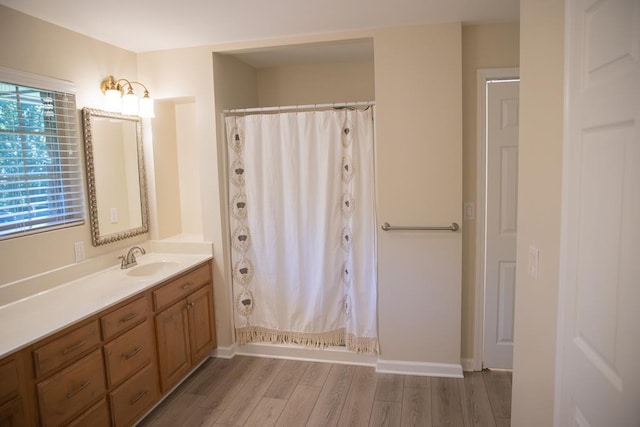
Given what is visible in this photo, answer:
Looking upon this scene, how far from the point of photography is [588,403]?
1.10 meters

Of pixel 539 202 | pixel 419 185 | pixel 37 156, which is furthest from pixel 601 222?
pixel 37 156

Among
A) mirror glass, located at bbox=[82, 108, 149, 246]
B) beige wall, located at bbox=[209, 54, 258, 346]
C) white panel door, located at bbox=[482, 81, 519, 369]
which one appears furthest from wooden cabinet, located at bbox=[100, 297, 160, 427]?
white panel door, located at bbox=[482, 81, 519, 369]

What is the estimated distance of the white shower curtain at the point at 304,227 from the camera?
2.90 meters

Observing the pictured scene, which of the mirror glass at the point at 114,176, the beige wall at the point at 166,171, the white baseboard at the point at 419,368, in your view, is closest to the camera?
the mirror glass at the point at 114,176

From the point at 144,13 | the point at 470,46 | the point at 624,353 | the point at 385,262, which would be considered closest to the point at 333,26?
the point at 470,46

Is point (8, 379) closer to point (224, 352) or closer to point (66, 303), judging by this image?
point (66, 303)

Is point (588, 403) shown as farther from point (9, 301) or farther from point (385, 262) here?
point (9, 301)

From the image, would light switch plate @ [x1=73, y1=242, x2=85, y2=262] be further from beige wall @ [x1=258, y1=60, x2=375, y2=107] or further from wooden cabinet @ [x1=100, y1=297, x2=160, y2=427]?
beige wall @ [x1=258, y1=60, x2=375, y2=107]

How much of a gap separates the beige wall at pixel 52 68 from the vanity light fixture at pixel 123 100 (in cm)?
5

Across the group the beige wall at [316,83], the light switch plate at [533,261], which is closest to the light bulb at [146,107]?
the beige wall at [316,83]

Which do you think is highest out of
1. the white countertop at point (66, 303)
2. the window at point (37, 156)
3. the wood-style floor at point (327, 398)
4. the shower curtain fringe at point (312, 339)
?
the window at point (37, 156)

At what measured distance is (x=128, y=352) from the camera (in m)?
2.25

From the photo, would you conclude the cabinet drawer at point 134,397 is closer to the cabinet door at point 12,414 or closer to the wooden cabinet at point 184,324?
the wooden cabinet at point 184,324

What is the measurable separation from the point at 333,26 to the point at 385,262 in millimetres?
1592
